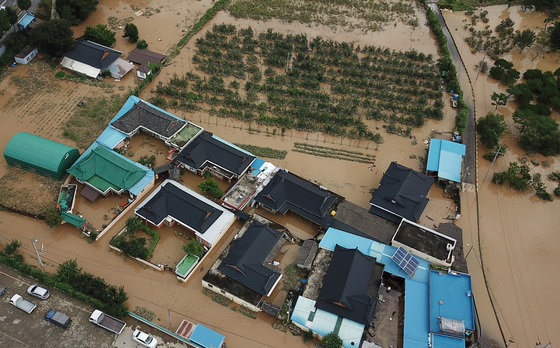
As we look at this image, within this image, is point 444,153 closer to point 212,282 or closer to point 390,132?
point 390,132

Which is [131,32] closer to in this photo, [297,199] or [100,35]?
[100,35]

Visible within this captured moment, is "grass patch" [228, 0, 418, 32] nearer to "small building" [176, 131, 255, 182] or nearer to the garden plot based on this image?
the garden plot

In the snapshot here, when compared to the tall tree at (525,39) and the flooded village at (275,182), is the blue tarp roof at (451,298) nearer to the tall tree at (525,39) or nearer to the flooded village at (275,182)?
the flooded village at (275,182)

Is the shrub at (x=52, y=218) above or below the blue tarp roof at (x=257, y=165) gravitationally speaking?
below

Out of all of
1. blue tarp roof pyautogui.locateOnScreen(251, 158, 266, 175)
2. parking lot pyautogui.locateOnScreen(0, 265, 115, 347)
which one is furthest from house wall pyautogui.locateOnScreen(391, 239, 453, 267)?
parking lot pyautogui.locateOnScreen(0, 265, 115, 347)

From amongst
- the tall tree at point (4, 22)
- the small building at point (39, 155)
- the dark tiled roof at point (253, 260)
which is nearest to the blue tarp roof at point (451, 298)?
the dark tiled roof at point (253, 260)

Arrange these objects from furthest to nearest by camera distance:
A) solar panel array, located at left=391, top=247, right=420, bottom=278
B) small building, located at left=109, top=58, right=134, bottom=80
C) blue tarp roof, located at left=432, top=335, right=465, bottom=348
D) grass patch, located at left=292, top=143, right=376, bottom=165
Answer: small building, located at left=109, top=58, right=134, bottom=80
grass patch, located at left=292, top=143, right=376, bottom=165
solar panel array, located at left=391, top=247, right=420, bottom=278
blue tarp roof, located at left=432, top=335, right=465, bottom=348
